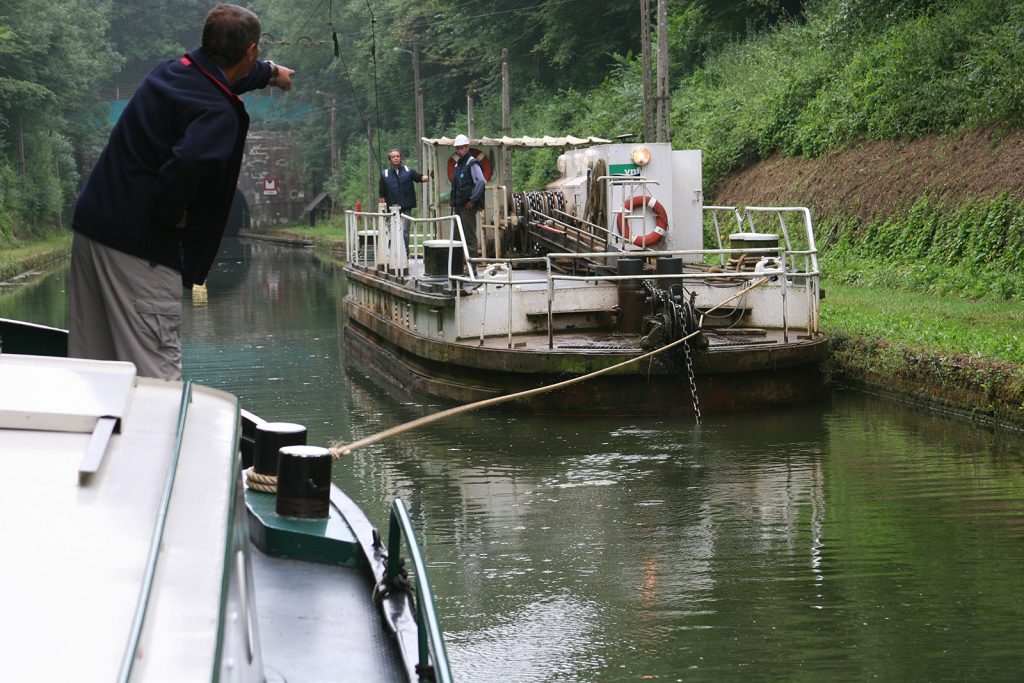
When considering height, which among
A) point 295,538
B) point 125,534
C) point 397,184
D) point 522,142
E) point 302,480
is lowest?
point 295,538

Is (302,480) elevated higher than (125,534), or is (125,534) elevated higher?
(125,534)

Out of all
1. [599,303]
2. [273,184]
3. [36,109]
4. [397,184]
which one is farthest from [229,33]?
[273,184]

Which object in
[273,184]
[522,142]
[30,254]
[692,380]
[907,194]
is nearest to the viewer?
[692,380]

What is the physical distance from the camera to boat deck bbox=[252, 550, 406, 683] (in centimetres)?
389

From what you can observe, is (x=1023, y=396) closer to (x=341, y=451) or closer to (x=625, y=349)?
(x=625, y=349)

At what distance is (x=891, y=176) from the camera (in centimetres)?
2203

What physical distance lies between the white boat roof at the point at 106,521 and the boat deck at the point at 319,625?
104 centimetres

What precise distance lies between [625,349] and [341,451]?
8.81 metres

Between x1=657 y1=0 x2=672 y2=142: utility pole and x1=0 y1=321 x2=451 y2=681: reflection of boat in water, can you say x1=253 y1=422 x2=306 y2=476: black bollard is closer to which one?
x1=0 y1=321 x2=451 y2=681: reflection of boat in water

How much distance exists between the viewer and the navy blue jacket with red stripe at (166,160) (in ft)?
13.2

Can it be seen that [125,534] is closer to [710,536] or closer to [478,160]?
[710,536]

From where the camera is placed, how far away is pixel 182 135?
161 inches

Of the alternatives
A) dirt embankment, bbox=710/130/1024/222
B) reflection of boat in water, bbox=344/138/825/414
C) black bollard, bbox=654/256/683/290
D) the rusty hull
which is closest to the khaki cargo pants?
reflection of boat in water, bbox=344/138/825/414

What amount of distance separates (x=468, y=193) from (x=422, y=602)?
15.0 metres
